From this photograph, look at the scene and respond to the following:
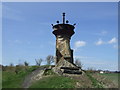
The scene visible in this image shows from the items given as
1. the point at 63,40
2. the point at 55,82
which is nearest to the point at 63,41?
the point at 63,40

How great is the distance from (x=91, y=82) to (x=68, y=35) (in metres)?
5.79

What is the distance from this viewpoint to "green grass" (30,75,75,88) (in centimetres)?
1748

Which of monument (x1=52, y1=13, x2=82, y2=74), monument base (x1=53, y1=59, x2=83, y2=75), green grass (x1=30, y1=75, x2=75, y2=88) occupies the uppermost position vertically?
monument (x1=52, y1=13, x2=82, y2=74)

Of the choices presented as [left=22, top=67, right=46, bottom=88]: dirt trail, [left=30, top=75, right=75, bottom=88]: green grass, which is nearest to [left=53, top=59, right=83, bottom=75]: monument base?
[left=30, top=75, right=75, bottom=88]: green grass

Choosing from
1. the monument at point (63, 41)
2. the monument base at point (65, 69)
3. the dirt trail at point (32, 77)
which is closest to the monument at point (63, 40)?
the monument at point (63, 41)

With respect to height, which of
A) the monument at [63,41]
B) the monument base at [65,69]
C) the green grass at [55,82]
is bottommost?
the green grass at [55,82]

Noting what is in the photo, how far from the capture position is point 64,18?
23938 mm

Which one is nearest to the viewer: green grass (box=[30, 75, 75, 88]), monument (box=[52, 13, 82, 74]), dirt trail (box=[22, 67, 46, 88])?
green grass (box=[30, 75, 75, 88])

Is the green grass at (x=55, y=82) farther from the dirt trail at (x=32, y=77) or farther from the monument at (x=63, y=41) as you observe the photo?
the monument at (x=63, y=41)

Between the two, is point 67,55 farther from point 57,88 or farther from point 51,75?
point 57,88

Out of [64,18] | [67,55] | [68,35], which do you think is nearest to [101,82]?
[67,55]

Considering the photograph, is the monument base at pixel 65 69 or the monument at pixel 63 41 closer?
the monument base at pixel 65 69

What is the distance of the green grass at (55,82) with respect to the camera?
17.5m

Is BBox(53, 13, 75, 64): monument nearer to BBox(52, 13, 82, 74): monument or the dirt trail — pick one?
BBox(52, 13, 82, 74): monument
